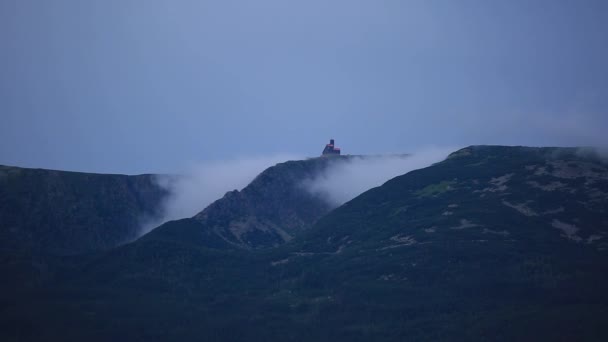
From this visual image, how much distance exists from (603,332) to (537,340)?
638 inches

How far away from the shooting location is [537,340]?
200m

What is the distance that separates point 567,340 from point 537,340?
24.8 feet

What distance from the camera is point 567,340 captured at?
641 feet

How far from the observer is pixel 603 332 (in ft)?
644

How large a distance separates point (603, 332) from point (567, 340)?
962cm
